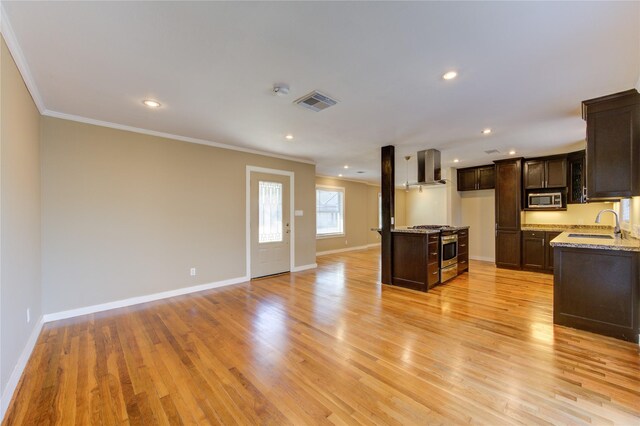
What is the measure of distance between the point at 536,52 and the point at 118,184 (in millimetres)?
4901

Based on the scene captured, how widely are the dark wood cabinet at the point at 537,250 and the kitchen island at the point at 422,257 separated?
2045 millimetres

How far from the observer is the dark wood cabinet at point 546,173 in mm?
5582

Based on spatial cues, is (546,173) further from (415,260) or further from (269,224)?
(269,224)

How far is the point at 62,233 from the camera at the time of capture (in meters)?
3.29

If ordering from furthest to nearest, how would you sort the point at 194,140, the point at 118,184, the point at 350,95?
the point at 194,140 → the point at 118,184 → the point at 350,95

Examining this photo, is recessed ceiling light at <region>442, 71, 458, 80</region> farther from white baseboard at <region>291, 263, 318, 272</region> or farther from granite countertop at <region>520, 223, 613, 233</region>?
granite countertop at <region>520, 223, 613, 233</region>

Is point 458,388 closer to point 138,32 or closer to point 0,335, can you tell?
point 0,335

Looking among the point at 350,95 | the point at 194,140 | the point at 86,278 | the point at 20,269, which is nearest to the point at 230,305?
the point at 86,278

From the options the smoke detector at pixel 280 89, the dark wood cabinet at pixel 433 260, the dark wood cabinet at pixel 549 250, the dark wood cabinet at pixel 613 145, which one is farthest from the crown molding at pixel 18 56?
the dark wood cabinet at pixel 549 250

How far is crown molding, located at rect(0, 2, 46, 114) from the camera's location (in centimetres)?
172

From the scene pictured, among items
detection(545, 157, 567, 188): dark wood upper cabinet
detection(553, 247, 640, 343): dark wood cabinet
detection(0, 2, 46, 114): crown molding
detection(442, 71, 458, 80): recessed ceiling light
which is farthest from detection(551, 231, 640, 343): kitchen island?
detection(0, 2, 46, 114): crown molding

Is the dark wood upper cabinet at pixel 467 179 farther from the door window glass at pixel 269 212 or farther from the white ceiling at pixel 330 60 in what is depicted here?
the door window glass at pixel 269 212

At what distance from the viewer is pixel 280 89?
2613mm

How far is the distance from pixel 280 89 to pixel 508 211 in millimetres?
5957
